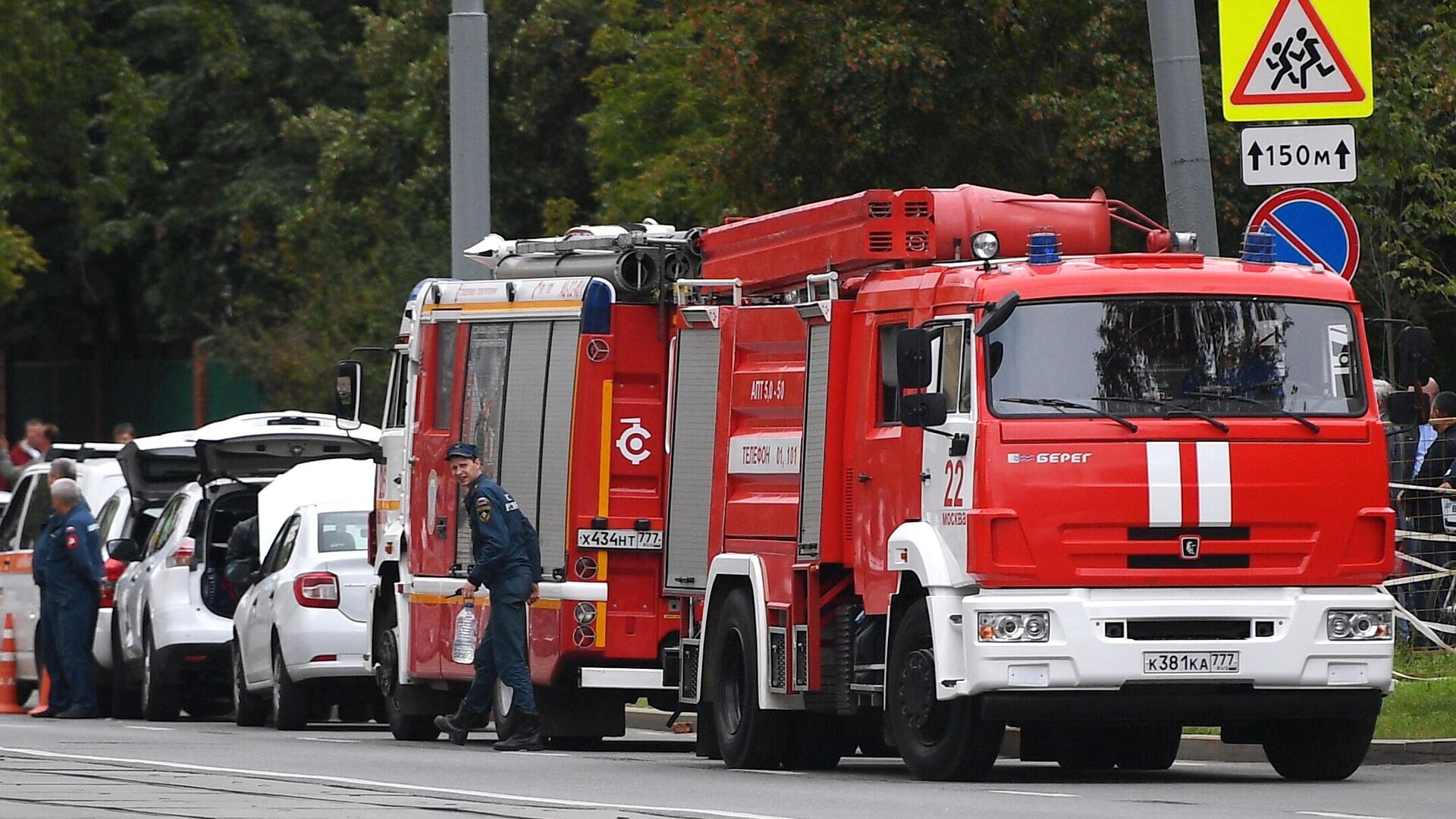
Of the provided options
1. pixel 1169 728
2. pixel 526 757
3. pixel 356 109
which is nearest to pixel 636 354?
pixel 526 757

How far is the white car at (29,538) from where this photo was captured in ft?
83.1

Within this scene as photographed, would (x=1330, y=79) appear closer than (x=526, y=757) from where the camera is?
Yes

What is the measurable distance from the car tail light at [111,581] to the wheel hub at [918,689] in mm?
12011

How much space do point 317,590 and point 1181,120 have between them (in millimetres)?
7021

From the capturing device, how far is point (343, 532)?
2073 centimetres

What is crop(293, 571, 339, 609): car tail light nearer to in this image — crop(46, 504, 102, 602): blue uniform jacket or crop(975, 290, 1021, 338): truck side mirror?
crop(46, 504, 102, 602): blue uniform jacket

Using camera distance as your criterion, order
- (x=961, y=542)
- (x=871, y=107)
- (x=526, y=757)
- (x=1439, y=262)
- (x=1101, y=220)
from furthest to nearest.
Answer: (x=1439, y=262) → (x=871, y=107) → (x=526, y=757) → (x=1101, y=220) → (x=961, y=542)

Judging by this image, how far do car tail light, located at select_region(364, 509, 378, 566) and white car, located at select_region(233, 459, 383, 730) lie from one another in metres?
0.31

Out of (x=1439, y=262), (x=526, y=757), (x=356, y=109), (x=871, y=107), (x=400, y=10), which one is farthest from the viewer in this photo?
(x=356, y=109)

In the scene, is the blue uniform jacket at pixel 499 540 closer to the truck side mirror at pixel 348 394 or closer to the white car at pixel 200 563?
the truck side mirror at pixel 348 394

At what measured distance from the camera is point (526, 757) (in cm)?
1656

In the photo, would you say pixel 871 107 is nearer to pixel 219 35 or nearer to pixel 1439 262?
pixel 1439 262

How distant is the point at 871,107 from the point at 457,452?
6428 millimetres

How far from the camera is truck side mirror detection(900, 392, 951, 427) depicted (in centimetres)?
1344
